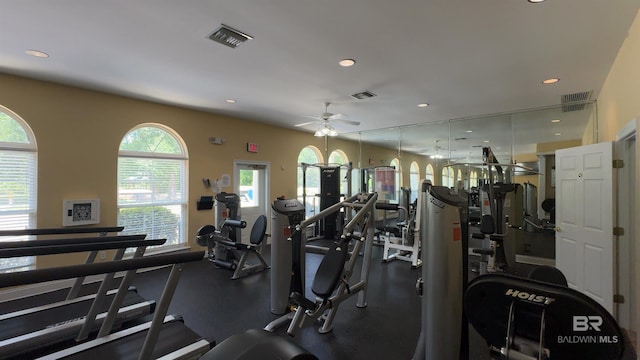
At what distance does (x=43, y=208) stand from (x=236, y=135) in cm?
330

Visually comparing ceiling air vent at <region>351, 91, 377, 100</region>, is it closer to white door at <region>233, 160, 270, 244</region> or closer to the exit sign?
the exit sign

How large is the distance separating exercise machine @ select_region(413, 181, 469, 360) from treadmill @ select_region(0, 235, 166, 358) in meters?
2.21

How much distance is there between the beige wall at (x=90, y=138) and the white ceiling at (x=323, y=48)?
27 cm

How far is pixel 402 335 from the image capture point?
2.88 metres

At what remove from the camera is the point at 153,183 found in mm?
5160

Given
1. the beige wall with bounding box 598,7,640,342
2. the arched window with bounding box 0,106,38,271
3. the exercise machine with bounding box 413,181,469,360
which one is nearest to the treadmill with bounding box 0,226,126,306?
the arched window with bounding box 0,106,38,271

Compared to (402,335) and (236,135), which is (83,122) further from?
(402,335)

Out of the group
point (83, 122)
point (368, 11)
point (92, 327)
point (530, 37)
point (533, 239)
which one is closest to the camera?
point (368, 11)

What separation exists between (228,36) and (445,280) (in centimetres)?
273

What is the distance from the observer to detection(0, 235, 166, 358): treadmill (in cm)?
219

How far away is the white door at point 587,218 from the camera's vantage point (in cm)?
319

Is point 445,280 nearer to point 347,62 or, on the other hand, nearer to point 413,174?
point 347,62

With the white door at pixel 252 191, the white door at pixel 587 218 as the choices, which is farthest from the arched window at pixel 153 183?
the white door at pixel 587 218

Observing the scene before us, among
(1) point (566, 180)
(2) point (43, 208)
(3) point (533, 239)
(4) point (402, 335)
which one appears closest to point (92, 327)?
(2) point (43, 208)
